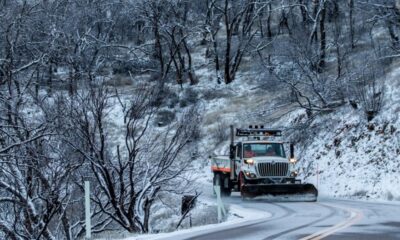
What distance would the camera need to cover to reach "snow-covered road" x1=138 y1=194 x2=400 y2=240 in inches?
479

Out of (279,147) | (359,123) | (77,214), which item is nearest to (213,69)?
(359,123)

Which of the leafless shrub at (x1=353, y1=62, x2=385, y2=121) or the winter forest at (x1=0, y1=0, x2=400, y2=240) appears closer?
the winter forest at (x1=0, y1=0, x2=400, y2=240)

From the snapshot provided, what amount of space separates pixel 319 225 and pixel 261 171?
406 inches

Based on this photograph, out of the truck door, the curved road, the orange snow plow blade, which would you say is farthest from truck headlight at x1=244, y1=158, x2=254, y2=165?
the curved road

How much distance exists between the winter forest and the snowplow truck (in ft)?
6.08

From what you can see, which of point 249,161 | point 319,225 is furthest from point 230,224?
point 249,161

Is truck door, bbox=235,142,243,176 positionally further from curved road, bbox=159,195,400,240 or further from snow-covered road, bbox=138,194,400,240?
curved road, bbox=159,195,400,240

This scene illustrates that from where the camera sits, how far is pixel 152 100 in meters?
20.5

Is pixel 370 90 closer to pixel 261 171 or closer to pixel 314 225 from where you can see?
pixel 261 171

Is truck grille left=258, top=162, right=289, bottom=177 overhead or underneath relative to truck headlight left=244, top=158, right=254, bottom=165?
underneath

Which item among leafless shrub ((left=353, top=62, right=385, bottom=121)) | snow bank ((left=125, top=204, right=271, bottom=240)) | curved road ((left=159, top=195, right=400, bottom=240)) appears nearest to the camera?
curved road ((left=159, top=195, right=400, bottom=240))

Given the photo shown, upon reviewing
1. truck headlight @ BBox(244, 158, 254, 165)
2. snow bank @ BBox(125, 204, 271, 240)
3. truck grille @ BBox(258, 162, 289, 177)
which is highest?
truck headlight @ BBox(244, 158, 254, 165)

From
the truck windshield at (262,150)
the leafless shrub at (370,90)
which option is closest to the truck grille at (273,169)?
the truck windshield at (262,150)

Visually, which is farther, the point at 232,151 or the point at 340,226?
the point at 232,151
